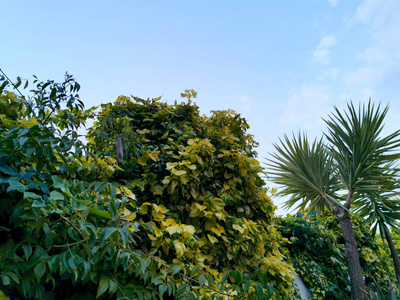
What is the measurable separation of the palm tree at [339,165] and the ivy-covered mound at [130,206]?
2462 millimetres

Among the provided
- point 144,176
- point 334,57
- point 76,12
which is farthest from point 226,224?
point 334,57

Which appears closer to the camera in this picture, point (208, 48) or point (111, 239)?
point (111, 239)

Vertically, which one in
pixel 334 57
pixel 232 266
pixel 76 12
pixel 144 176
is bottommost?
pixel 232 266

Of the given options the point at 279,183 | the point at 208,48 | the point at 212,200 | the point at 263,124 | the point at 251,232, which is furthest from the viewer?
the point at 279,183

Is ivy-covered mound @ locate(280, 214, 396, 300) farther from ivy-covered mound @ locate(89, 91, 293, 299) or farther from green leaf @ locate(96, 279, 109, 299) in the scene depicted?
green leaf @ locate(96, 279, 109, 299)

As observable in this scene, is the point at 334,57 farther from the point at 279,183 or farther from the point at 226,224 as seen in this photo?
the point at 226,224

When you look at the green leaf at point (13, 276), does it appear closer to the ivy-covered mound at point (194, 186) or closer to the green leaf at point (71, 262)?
the green leaf at point (71, 262)

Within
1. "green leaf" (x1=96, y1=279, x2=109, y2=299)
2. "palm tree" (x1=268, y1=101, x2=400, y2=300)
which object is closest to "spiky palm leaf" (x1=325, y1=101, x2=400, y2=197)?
"palm tree" (x1=268, y1=101, x2=400, y2=300)

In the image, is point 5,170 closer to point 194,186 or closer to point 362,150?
point 194,186

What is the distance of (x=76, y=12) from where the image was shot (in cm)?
319

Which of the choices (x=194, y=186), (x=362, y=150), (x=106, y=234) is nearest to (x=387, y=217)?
(x=362, y=150)

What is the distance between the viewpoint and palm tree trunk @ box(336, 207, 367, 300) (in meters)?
3.88

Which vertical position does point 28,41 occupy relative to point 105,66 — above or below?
below

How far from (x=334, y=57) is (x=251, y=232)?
143 inches
